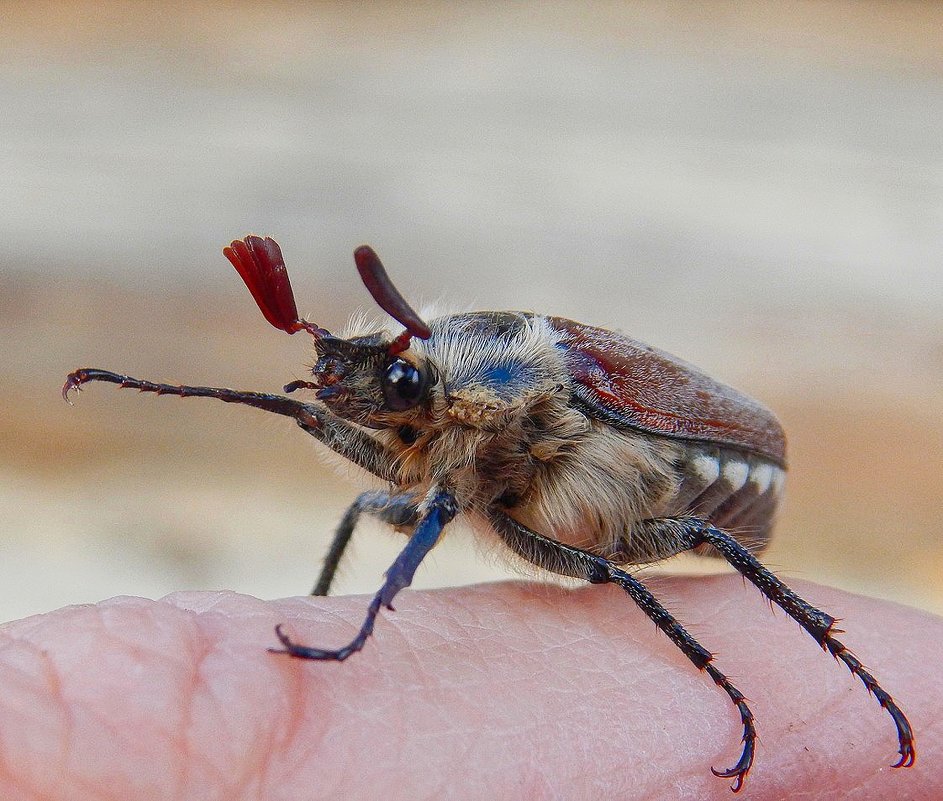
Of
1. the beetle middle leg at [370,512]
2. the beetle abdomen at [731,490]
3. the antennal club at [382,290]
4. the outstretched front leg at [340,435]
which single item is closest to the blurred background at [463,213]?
the beetle middle leg at [370,512]

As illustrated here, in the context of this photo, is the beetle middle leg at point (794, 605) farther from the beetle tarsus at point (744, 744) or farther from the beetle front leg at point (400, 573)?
the beetle front leg at point (400, 573)

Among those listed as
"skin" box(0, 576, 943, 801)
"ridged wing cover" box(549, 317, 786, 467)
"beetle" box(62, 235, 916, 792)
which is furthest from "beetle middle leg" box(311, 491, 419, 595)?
"ridged wing cover" box(549, 317, 786, 467)

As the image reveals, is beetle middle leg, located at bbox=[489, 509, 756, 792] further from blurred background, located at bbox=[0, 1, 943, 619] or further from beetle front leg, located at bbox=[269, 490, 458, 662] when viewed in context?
blurred background, located at bbox=[0, 1, 943, 619]

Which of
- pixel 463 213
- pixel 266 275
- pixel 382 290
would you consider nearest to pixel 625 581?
pixel 382 290

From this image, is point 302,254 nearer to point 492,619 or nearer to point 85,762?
point 492,619

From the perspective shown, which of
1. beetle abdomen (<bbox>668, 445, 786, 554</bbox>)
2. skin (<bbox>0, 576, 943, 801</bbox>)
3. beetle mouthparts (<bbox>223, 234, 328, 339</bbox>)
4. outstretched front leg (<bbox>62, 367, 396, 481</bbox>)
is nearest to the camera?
skin (<bbox>0, 576, 943, 801</bbox>)

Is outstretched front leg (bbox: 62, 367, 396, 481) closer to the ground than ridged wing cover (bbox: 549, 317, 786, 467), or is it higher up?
closer to the ground
